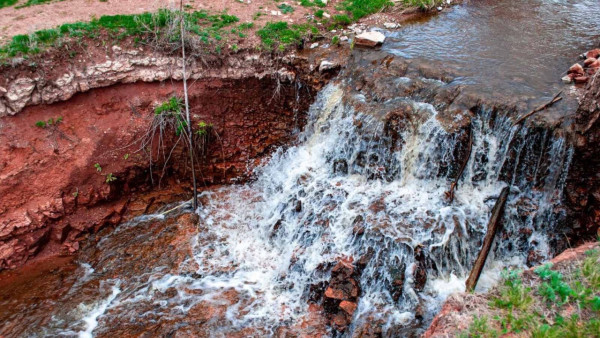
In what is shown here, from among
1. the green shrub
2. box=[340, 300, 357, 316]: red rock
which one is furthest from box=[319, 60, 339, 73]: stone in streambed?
box=[340, 300, 357, 316]: red rock

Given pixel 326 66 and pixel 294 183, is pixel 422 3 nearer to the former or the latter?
pixel 326 66

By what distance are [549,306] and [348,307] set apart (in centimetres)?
252

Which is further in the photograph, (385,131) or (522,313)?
(385,131)

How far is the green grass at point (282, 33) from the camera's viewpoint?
27.3ft

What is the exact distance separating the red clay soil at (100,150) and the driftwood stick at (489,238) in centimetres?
419

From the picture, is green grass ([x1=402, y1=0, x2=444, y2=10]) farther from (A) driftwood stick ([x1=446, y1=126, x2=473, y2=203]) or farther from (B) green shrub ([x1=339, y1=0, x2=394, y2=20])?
(A) driftwood stick ([x1=446, y1=126, x2=473, y2=203])

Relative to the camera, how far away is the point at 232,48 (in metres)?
8.02

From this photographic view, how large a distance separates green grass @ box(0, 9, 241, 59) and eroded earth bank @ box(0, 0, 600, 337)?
0.40 metres

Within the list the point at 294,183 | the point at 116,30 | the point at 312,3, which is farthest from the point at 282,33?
the point at 294,183

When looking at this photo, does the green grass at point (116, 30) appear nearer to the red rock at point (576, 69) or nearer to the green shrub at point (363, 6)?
the green shrub at point (363, 6)

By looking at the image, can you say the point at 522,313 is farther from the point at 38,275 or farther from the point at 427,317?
the point at 38,275

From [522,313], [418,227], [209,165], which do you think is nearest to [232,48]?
[209,165]

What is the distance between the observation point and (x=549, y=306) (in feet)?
11.4

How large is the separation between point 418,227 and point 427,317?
127 centimetres
